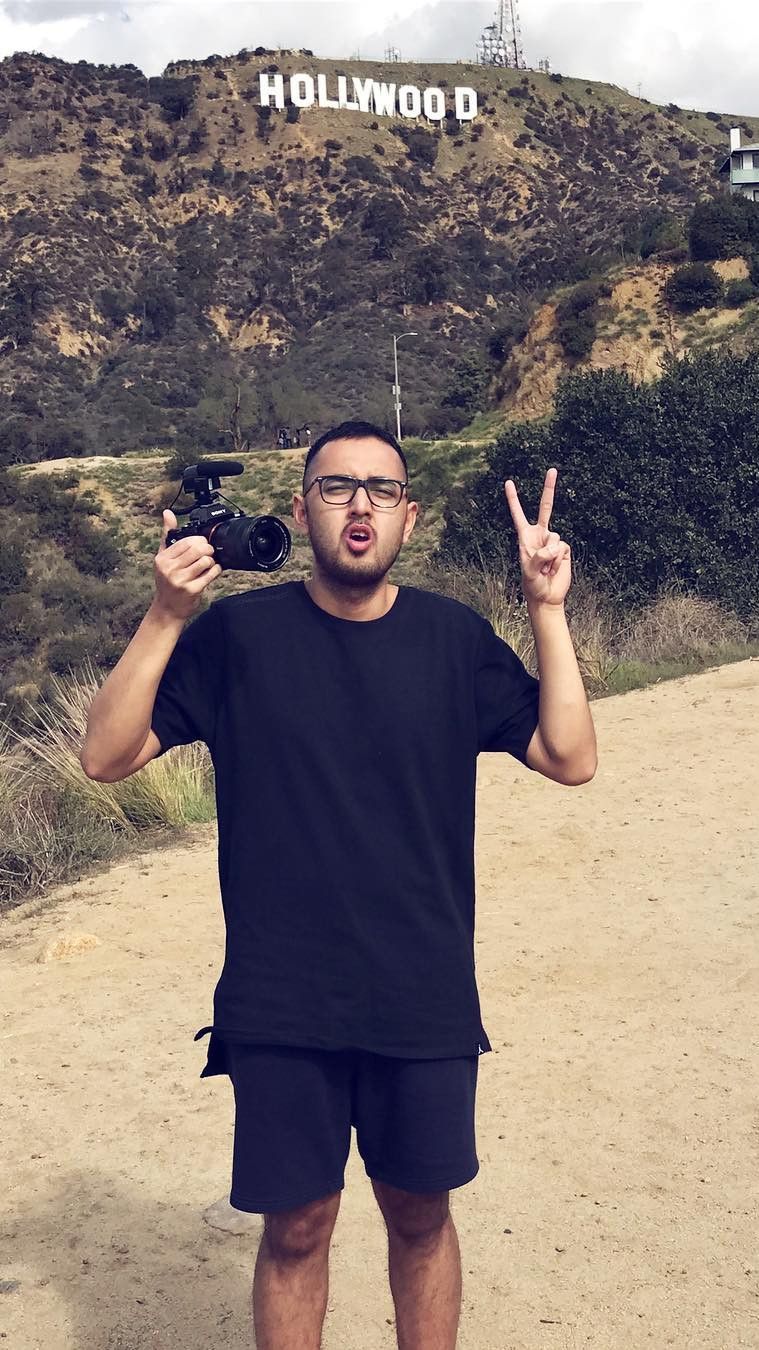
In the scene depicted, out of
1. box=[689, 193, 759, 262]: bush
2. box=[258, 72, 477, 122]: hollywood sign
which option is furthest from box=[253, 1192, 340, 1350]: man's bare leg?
box=[258, 72, 477, 122]: hollywood sign

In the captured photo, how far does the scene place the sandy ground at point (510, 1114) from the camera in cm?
338

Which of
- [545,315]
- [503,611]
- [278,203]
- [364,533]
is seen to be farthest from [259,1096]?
[278,203]

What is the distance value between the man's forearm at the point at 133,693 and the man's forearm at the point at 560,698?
673mm

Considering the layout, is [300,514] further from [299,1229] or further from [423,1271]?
[423,1271]

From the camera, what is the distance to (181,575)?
7.53ft

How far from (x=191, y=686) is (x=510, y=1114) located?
2.68 metres

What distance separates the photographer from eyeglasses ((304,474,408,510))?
7.77ft

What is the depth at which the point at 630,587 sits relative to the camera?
52.0 feet

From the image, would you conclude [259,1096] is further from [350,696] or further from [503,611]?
[503,611]

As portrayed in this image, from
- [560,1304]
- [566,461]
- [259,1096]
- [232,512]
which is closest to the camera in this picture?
[259,1096]

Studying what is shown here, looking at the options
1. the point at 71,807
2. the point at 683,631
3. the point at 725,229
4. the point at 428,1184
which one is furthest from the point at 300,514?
the point at 725,229

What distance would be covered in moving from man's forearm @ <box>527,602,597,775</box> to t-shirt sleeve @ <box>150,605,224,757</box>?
60cm

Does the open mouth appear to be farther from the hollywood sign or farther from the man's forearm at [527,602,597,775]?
the hollywood sign

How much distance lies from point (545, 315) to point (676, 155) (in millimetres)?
47173
